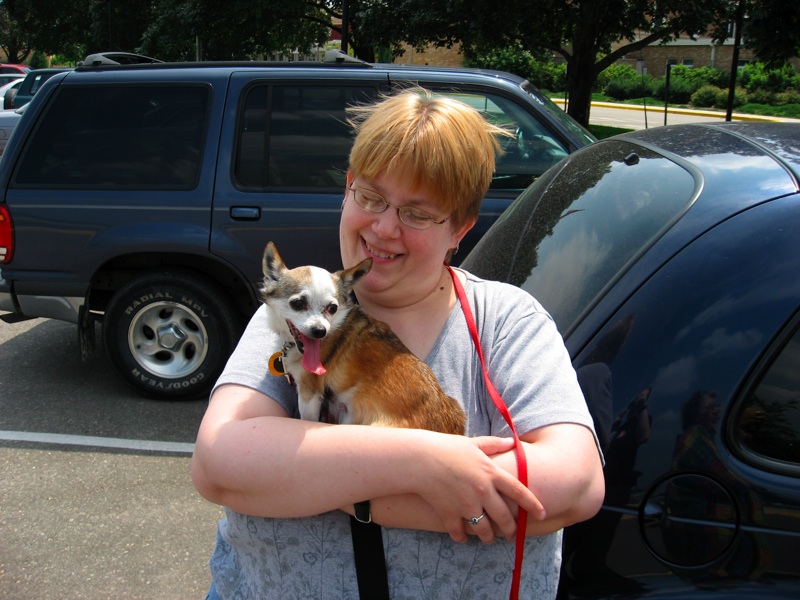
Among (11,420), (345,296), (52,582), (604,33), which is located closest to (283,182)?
(11,420)

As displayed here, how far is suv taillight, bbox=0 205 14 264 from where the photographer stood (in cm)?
516

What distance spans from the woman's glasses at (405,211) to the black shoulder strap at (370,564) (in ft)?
2.12

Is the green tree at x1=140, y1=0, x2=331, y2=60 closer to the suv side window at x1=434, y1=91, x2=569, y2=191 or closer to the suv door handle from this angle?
the suv side window at x1=434, y1=91, x2=569, y2=191

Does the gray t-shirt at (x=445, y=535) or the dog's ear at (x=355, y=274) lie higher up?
the dog's ear at (x=355, y=274)

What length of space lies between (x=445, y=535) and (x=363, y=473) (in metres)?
0.23

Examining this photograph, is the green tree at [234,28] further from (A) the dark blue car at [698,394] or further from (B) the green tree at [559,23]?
(A) the dark blue car at [698,394]

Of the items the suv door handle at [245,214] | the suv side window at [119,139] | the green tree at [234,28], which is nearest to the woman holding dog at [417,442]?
the suv door handle at [245,214]

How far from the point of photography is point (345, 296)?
1786mm

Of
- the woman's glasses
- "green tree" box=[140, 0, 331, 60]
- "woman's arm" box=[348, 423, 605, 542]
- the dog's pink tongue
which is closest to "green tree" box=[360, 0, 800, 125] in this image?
"green tree" box=[140, 0, 331, 60]

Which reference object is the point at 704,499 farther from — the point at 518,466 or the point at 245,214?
the point at 245,214

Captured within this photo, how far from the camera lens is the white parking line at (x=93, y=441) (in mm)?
4735

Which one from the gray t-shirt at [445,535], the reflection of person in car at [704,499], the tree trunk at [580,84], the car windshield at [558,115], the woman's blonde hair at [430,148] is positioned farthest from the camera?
the tree trunk at [580,84]

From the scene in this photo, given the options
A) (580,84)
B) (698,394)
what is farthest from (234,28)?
(698,394)

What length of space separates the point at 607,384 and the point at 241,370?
886 millimetres
